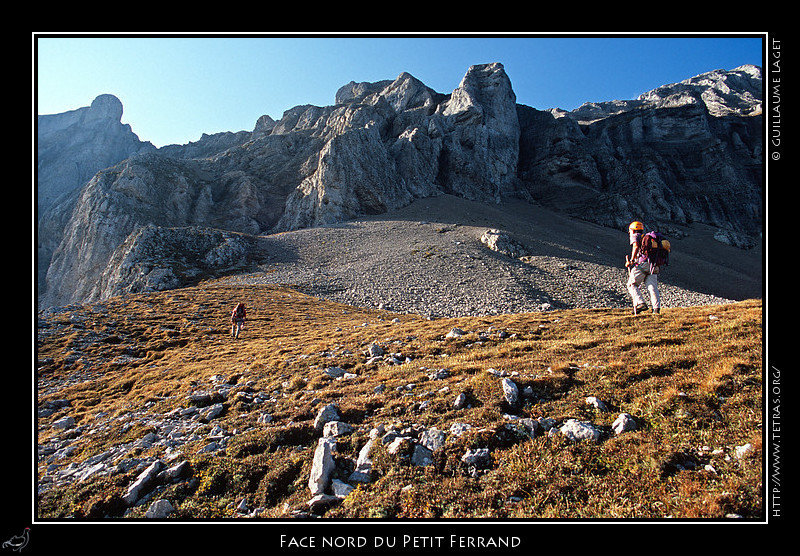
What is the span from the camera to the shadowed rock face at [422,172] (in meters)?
100

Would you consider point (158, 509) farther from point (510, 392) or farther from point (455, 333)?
point (455, 333)

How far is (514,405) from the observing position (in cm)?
685

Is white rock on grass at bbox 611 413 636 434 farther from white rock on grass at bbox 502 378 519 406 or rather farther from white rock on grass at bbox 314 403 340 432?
white rock on grass at bbox 314 403 340 432

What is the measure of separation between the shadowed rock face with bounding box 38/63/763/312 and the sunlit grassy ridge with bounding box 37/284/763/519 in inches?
3526

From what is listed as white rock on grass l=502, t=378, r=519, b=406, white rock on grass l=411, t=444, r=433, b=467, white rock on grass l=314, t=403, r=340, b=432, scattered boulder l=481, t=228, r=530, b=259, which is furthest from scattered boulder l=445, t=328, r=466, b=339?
scattered boulder l=481, t=228, r=530, b=259

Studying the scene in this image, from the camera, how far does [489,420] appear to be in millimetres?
6328

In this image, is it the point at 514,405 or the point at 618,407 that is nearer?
the point at 618,407

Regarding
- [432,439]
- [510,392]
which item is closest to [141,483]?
[432,439]

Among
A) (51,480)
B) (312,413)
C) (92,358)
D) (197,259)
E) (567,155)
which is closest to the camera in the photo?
(51,480)

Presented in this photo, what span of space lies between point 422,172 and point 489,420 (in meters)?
122

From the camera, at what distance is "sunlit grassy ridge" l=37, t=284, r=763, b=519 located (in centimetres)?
444
